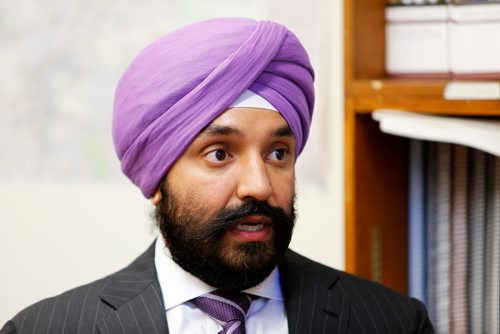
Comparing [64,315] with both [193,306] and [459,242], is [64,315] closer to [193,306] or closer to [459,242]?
[193,306]

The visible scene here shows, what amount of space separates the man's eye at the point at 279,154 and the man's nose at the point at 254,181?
0.16ft

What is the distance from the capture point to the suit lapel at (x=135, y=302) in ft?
4.51

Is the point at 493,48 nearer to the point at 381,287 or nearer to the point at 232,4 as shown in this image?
the point at 381,287

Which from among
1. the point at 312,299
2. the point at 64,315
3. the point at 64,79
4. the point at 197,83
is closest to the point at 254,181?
the point at 197,83

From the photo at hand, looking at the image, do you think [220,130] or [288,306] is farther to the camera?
[288,306]

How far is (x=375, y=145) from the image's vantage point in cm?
161

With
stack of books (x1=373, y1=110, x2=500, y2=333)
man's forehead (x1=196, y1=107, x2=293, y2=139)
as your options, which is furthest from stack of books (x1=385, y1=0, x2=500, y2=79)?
man's forehead (x1=196, y1=107, x2=293, y2=139)

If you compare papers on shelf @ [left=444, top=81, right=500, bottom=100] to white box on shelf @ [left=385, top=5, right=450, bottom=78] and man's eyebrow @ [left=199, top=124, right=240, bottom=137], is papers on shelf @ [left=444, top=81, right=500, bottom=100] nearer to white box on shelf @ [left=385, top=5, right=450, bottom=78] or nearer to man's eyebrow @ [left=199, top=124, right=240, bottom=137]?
white box on shelf @ [left=385, top=5, right=450, bottom=78]

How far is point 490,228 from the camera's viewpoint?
160 cm

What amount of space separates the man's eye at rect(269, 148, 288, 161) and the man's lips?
10 centimetres

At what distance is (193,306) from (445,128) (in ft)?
1.68

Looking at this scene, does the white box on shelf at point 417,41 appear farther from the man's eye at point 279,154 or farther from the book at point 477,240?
the man's eye at point 279,154

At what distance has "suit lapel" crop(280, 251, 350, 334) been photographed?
4.71 feet

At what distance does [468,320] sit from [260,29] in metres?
0.70
